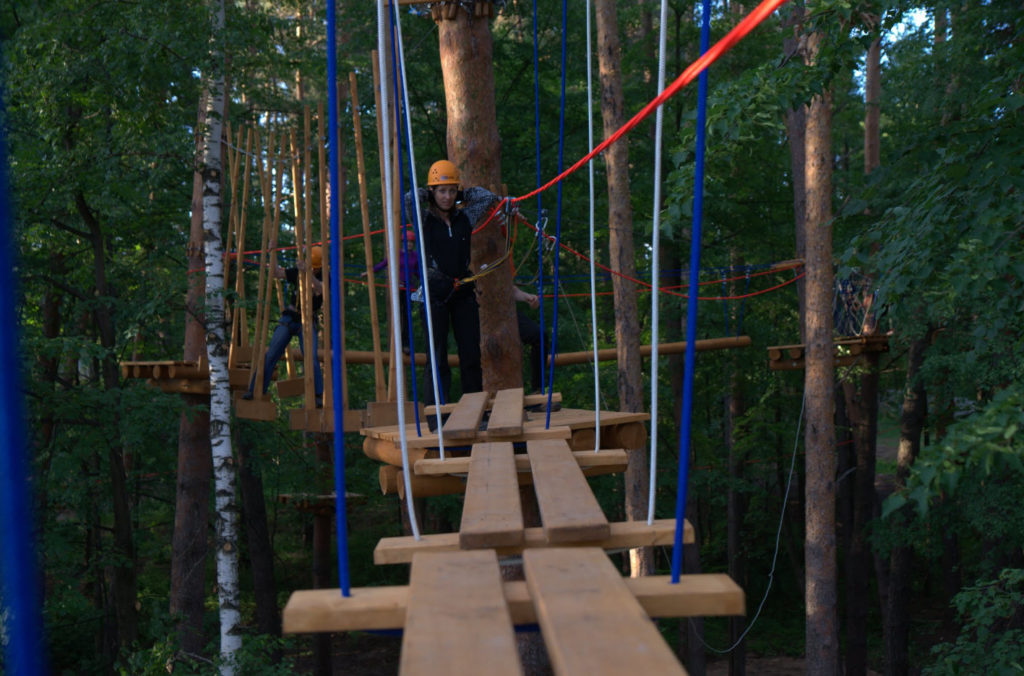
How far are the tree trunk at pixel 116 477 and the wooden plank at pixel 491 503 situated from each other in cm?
644

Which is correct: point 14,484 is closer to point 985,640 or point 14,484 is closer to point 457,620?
point 457,620

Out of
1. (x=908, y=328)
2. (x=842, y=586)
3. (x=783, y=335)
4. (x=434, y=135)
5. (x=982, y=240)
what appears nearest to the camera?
(x=982, y=240)

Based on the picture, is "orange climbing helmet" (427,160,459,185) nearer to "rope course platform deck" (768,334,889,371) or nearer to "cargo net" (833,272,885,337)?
"rope course platform deck" (768,334,889,371)

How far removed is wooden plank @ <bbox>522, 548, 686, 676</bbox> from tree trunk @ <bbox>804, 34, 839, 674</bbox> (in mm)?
8654

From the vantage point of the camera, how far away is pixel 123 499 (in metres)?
12.2

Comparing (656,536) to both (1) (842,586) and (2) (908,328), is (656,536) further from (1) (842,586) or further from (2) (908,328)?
(1) (842,586)

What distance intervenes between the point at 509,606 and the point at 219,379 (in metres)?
6.66

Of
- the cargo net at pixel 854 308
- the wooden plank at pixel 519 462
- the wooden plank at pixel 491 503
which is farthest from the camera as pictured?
the cargo net at pixel 854 308

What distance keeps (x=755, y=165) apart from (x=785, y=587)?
1071 centimetres

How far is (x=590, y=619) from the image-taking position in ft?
5.62

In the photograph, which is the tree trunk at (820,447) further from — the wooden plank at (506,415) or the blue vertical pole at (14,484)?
the blue vertical pole at (14,484)

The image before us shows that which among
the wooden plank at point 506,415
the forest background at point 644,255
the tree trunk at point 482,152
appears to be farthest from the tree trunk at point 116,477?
the wooden plank at point 506,415

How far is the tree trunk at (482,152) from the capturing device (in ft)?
21.4

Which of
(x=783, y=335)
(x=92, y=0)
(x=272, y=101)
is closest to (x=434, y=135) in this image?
(x=272, y=101)
